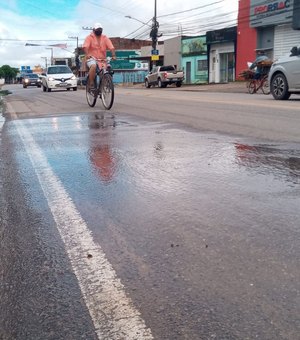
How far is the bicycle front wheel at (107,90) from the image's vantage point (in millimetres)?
11253

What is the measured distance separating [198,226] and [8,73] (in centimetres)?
17606

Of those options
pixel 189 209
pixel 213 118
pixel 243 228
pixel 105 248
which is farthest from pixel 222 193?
pixel 213 118

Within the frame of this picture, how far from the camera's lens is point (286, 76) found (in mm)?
14219

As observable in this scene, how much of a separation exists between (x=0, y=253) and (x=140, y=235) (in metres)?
0.87

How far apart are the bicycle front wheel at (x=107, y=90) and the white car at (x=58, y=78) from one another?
692 inches

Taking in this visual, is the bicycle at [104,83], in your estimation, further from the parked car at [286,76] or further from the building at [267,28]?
the building at [267,28]

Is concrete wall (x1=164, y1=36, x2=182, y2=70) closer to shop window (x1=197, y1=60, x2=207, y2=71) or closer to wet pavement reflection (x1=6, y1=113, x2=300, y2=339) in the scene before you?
shop window (x1=197, y1=60, x2=207, y2=71)

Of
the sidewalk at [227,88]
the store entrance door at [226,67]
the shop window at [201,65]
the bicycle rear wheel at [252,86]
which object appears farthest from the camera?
the shop window at [201,65]

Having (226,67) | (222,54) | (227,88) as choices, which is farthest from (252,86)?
(222,54)

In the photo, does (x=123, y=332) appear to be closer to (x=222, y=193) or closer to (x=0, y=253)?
(x=0, y=253)

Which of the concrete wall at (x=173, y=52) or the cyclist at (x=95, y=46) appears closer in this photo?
the cyclist at (x=95, y=46)

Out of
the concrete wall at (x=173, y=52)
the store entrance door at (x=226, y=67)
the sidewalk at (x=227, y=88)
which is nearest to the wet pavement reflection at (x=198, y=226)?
the sidewalk at (x=227, y=88)

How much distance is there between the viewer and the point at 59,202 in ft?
12.6

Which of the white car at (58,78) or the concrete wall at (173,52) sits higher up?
the concrete wall at (173,52)
